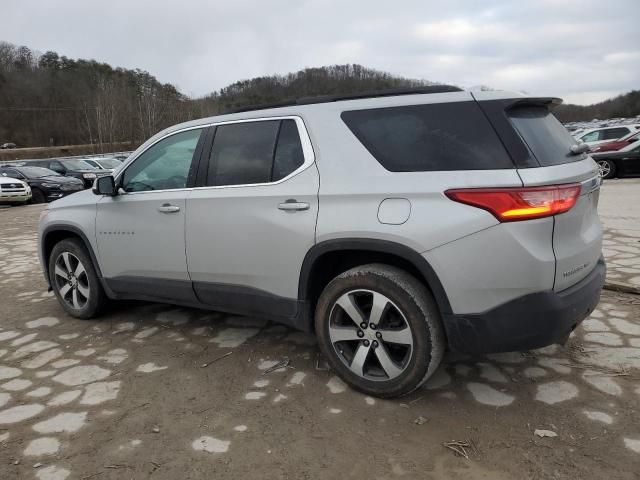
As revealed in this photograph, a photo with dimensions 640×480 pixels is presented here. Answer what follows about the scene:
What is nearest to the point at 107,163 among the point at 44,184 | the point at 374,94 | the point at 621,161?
the point at 44,184

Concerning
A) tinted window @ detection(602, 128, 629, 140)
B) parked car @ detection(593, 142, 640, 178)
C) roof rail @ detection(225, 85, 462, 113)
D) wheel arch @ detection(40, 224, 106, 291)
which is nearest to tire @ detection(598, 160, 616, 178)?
parked car @ detection(593, 142, 640, 178)

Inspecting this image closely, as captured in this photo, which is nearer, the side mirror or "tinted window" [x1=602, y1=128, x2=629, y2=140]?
the side mirror

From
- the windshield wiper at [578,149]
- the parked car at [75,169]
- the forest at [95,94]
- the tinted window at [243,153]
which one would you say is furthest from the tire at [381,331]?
the forest at [95,94]

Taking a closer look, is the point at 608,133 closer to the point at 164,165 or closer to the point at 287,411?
the point at 164,165

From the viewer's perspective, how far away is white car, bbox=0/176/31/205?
1531 cm

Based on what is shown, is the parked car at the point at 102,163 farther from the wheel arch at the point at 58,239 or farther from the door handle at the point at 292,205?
the door handle at the point at 292,205

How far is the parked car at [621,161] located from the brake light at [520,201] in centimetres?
1442

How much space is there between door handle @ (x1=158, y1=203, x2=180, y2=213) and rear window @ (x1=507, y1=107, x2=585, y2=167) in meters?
2.29

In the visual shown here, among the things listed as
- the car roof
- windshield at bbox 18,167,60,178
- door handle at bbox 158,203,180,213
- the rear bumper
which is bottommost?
the rear bumper

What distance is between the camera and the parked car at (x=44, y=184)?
16.6m

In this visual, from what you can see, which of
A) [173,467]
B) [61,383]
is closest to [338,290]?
[173,467]

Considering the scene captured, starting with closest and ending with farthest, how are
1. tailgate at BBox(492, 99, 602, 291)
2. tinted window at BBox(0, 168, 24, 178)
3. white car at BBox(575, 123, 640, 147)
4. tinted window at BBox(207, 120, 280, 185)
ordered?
tailgate at BBox(492, 99, 602, 291) < tinted window at BBox(207, 120, 280, 185) < white car at BBox(575, 123, 640, 147) < tinted window at BBox(0, 168, 24, 178)

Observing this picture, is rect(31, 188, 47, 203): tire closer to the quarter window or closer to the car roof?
the car roof

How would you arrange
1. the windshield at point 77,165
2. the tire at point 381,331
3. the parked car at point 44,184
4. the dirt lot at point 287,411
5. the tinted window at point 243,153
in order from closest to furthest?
1. the dirt lot at point 287,411
2. the tire at point 381,331
3. the tinted window at point 243,153
4. the parked car at point 44,184
5. the windshield at point 77,165
